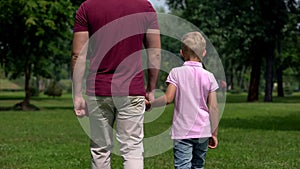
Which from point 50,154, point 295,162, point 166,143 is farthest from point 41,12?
point 166,143

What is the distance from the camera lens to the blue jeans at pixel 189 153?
635 cm

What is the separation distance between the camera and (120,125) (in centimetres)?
603

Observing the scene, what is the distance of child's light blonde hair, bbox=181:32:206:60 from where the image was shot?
20.3 feet

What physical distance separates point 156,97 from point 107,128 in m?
A: 0.63

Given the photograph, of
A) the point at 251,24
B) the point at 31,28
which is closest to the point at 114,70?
the point at 31,28

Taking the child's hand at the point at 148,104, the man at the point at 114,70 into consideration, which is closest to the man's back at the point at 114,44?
the man at the point at 114,70

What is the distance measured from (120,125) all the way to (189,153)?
0.85 metres

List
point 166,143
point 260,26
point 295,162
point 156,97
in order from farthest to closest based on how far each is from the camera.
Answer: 1. point 260,26
2. point 295,162
3. point 166,143
4. point 156,97

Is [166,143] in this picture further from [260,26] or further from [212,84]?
[260,26]

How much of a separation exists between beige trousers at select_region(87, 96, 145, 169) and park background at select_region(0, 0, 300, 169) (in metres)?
1.25

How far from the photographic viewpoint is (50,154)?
1291cm

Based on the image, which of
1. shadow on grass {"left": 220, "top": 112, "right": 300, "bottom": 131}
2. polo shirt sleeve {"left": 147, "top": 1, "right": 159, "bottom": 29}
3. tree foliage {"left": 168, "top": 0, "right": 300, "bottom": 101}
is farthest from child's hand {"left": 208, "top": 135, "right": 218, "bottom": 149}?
tree foliage {"left": 168, "top": 0, "right": 300, "bottom": 101}

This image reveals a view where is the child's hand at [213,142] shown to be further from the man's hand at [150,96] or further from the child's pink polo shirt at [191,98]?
the man's hand at [150,96]

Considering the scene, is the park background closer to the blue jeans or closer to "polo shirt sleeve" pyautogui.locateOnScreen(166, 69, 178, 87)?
"polo shirt sleeve" pyautogui.locateOnScreen(166, 69, 178, 87)
